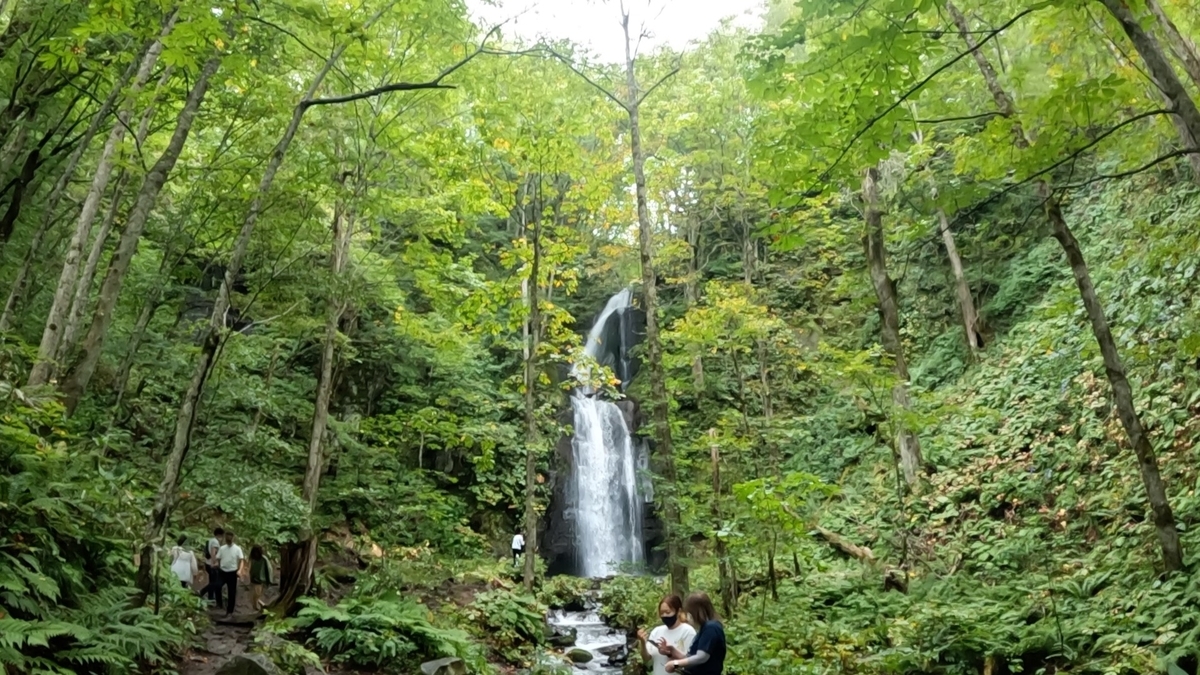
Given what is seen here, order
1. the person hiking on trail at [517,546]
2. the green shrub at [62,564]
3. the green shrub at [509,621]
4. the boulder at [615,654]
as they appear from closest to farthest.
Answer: the green shrub at [62,564]
the green shrub at [509,621]
the boulder at [615,654]
the person hiking on trail at [517,546]

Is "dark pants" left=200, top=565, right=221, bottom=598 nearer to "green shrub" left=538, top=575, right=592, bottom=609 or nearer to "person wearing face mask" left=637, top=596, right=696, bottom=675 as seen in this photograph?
"green shrub" left=538, top=575, right=592, bottom=609

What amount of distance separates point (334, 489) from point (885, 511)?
1233cm

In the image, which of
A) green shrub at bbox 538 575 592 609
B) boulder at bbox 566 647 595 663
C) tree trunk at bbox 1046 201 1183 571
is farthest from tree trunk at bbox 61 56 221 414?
green shrub at bbox 538 575 592 609

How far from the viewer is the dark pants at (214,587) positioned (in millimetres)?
10430

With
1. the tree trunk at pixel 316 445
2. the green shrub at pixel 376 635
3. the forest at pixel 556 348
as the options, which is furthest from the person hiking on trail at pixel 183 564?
the green shrub at pixel 376 635

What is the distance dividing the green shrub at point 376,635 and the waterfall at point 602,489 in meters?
13.2

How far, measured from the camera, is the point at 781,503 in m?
9.50

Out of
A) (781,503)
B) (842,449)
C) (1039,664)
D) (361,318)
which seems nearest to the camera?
(1039,664)

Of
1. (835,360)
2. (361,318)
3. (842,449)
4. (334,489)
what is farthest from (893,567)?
(361,318)

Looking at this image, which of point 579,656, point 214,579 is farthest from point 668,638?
point 214,579

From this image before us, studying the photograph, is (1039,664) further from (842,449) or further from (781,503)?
(842,449)

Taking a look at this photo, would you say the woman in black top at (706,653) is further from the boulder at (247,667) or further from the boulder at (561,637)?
the boulder at (561,637)

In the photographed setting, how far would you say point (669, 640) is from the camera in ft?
16.1

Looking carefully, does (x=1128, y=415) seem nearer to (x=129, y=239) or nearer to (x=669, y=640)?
(x=669, y=640)
